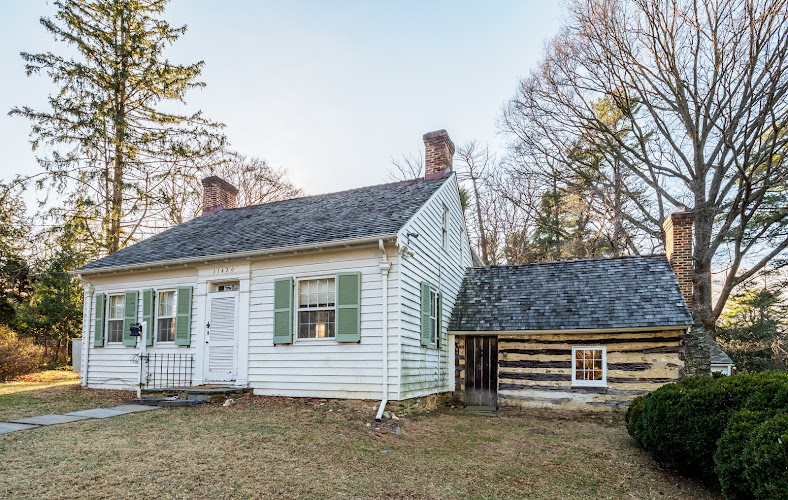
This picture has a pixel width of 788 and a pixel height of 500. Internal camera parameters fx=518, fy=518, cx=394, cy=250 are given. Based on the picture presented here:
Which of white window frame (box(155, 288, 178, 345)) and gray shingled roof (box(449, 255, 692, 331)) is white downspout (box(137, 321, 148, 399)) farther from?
gray shingled roof (box(449, 255, 692, 331))

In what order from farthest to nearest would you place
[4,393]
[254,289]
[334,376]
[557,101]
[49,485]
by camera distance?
[557,101] < [4,393] < [254,289] < [334,376] < [49,485]

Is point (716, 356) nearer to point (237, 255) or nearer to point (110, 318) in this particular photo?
point (237, 255)

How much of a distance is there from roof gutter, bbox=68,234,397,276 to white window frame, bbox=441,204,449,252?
3655mm

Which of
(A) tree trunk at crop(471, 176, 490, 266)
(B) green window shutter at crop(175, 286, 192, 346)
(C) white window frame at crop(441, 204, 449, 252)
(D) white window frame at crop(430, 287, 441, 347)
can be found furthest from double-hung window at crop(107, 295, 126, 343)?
(A) tree trunk at crop(471, 176, 490, 266)

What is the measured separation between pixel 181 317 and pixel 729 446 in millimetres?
10478

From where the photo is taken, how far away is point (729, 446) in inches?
202

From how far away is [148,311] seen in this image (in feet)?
40.3

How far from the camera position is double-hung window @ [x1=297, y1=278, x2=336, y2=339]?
1043cm

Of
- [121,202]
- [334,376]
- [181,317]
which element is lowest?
[334,376]

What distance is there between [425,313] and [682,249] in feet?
22.8

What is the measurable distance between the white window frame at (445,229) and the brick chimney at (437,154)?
941 millimetres

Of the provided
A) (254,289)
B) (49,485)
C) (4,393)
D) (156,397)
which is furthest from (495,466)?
(4,393)

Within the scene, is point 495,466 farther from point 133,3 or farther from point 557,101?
point 133,3

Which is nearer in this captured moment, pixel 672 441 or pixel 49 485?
pixel 49 485
